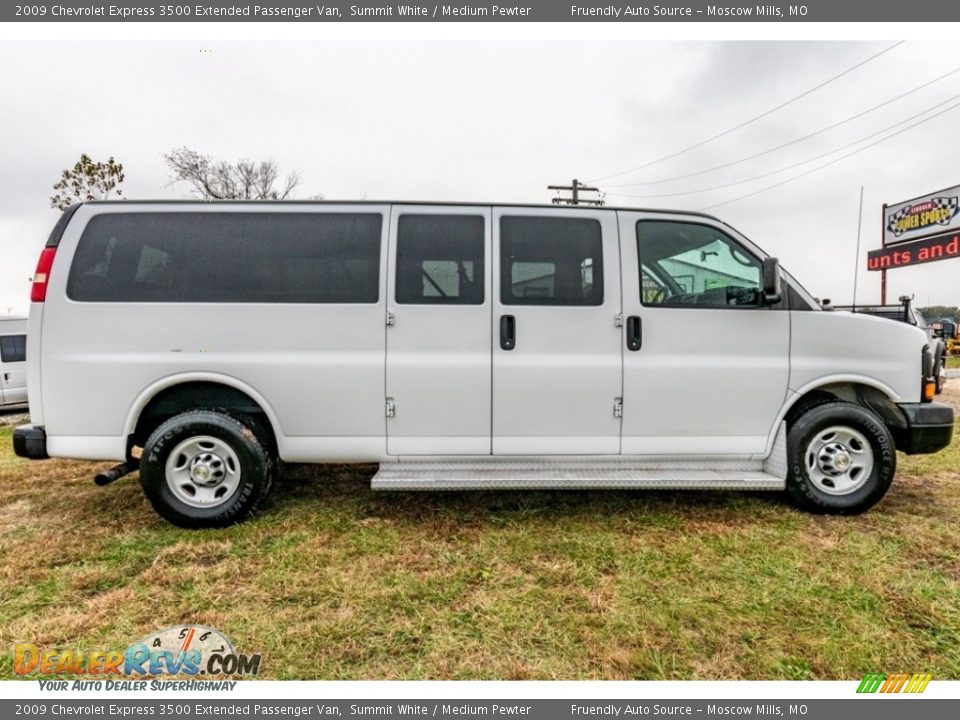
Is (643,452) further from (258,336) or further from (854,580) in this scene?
(258,336)

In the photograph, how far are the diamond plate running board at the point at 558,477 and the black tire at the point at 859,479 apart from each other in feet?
1.01

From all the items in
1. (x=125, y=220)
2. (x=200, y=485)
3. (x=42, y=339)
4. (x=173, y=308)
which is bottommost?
(x=200, y=485)

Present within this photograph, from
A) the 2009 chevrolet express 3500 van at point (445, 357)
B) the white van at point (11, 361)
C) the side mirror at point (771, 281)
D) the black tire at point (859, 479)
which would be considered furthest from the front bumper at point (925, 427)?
the white van at point (11, 361)

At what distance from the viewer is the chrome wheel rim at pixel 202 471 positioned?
337 cm

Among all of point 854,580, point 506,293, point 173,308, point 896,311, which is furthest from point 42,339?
point 896,311

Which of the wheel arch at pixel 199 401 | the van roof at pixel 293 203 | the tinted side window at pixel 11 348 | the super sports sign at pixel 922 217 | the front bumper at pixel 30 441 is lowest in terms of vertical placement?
the front bumper at pixel 30 441

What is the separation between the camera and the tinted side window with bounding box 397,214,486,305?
3.45 metres

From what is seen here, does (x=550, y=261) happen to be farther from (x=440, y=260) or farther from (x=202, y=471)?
(x=202, y=471)

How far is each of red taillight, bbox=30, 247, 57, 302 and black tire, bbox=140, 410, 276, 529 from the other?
118 cm

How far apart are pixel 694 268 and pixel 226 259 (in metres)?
3.39

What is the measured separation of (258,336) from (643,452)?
2869 millimetres

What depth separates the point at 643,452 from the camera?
11.7 feet

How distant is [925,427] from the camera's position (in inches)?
140

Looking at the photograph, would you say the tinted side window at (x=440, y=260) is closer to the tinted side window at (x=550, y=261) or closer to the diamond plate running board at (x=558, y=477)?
the tinted side window at (x=550, y=261)
